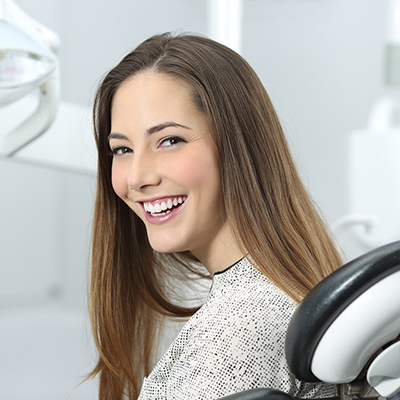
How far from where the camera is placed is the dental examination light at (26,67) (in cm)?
91

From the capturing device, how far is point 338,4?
9.15 feet

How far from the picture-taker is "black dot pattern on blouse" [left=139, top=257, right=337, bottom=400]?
67 centimetres

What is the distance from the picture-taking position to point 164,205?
884 mm

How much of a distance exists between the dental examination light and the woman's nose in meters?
0.23

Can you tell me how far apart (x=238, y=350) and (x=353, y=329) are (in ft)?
0.74

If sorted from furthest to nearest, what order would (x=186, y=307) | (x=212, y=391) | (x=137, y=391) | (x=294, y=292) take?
(x=186, y=307) < (x=137, y=391) < (x=294, y=292) < (x=212, y=391)

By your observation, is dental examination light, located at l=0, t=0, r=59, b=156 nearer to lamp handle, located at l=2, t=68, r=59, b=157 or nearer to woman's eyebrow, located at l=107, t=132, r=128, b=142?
lamp handle, located at l=2, t=68, r=59, b=157

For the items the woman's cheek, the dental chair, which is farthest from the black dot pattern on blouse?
the woman's cheek

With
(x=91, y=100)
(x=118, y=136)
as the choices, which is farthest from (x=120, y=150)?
(x=91, y=100)

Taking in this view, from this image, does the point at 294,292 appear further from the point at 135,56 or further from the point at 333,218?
the point at 333,218

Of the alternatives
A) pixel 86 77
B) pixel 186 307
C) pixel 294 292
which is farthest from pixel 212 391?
pixel 86 77

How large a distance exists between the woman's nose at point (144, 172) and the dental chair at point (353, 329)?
1.31ft

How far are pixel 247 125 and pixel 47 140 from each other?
1.71ft

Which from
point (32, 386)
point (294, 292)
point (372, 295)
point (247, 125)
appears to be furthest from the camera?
point (32, 386)
